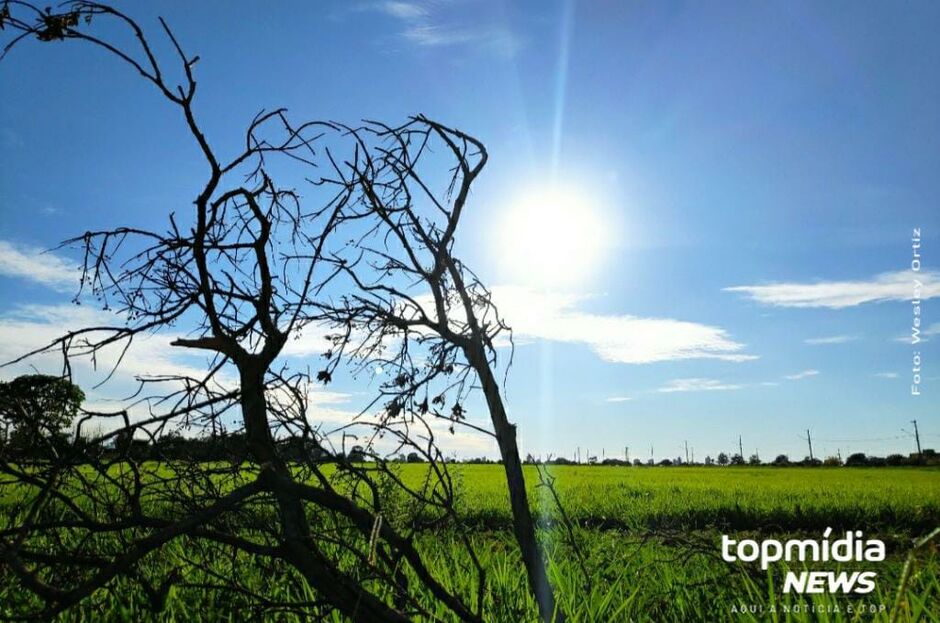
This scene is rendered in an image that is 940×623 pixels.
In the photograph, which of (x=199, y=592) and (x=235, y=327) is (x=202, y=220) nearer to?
(x=235, y=327)

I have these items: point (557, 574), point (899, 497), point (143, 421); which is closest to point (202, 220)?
point (143, 421)

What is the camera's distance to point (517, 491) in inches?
88.8

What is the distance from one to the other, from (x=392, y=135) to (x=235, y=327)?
2.99ft

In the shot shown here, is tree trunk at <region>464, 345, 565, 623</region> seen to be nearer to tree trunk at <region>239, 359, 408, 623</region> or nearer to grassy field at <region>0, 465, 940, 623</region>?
grassy field at <region>0, 465, 940, 623</region>

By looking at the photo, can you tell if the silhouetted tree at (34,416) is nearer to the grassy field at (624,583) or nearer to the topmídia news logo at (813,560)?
the grassy field at (624,583)

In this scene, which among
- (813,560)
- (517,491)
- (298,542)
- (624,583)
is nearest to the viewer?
(298,542)

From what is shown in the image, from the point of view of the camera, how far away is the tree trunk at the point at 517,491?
2.23 m

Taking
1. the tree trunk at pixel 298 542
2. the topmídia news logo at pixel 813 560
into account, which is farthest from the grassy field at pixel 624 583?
the tree trunk at pixel 298 542

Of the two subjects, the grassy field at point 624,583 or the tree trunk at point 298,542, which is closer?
the tree trunk at point 298,542

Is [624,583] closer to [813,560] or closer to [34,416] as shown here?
[813,560]

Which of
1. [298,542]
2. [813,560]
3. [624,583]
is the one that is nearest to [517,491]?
[298,542]

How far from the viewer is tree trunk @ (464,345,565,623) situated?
2.23 m

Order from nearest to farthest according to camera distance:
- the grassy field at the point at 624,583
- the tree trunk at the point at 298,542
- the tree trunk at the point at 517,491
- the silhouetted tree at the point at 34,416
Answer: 1. the tree trunk at the point at 298,542
2. the silhouetted tree at the point at 34,416
3. the tree trunk at the point at 517,491
4. the grassy field at the point at 624,583

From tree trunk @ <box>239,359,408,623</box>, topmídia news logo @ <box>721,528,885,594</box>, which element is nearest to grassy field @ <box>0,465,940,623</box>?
topmídia news logo @ <box>721,528,885,594</box>
